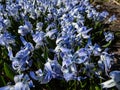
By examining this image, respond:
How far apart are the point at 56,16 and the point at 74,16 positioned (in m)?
0.28

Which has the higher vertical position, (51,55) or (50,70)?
(51,55)

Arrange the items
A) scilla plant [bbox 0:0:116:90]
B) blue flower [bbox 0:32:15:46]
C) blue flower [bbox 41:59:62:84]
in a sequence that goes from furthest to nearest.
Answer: blue flower [bbox 0:32:15:46] → scilla plant [bbox 0:0:116:90] → blue flower [bbox 41:59:62:84]

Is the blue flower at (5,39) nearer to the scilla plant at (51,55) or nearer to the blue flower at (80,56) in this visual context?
the scilla plant at (51,55)

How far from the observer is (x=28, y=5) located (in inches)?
188

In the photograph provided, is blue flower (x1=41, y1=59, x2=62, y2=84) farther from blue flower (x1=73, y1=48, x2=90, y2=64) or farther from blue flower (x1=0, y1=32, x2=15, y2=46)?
blue flower (x1=0, y1=32, x2=15, y2=46)

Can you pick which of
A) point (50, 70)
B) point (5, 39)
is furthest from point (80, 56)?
point (5, 39)

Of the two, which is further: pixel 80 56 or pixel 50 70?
pixel 80 56

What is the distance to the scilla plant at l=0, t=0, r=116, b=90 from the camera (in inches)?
86.1

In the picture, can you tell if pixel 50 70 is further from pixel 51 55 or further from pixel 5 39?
pixel 51 55

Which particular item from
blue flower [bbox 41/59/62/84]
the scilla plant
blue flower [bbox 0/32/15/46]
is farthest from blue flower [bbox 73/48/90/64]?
blue flower [bbox 0/32/15/46]

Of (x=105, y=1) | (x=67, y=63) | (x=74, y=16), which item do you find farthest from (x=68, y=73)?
(x=105, y=1)

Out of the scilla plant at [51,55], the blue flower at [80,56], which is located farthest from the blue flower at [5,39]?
the blue flower at [80,56]

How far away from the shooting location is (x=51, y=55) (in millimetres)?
3156

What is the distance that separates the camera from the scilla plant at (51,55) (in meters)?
2.19
